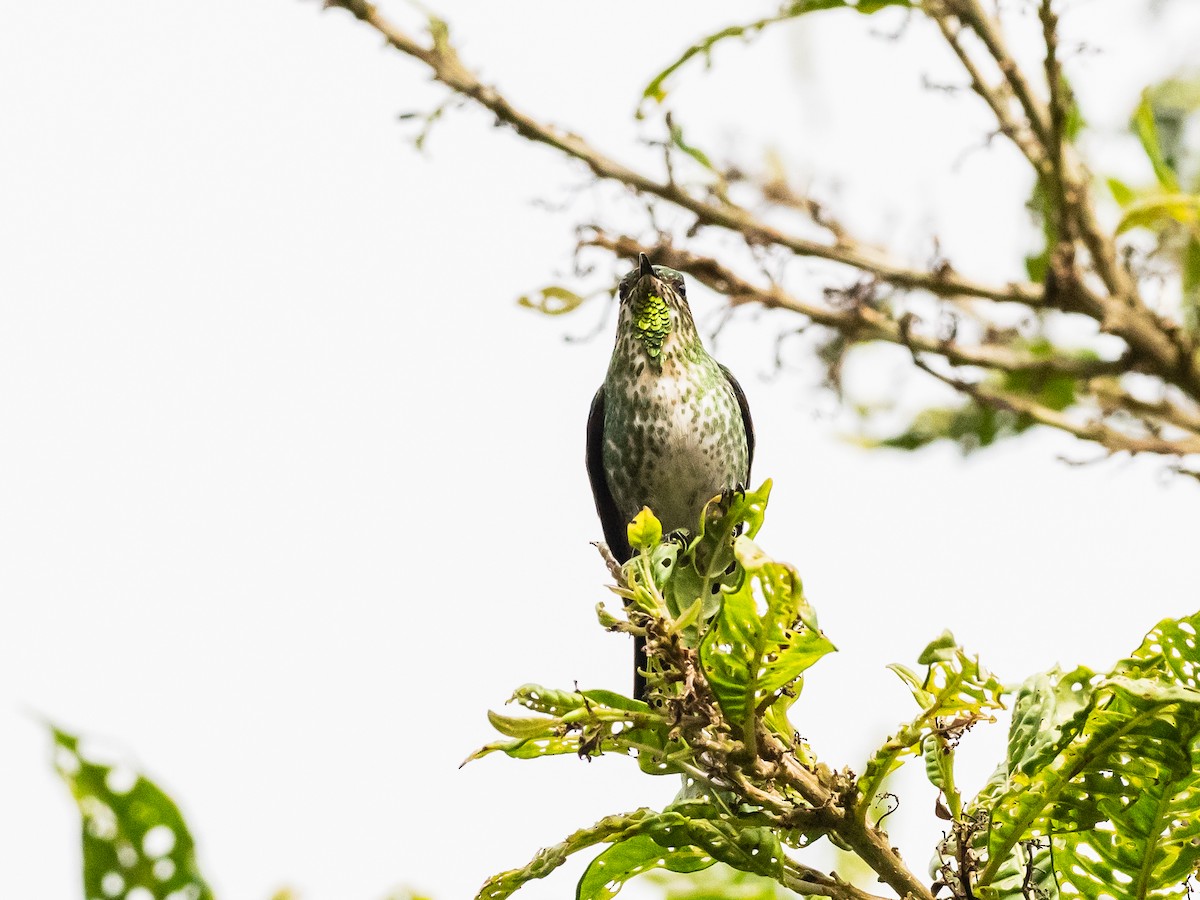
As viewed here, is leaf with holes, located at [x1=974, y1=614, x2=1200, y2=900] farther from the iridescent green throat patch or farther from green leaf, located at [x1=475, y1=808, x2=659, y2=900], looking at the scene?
the iridescent green throat patch

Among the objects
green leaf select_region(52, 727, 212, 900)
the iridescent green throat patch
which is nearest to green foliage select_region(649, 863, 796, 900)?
green leaf select_region(52, 727, 212, 900)

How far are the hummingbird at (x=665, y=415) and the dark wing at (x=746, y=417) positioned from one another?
0.06 meters

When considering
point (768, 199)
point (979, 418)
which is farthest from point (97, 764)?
point (979, 418)

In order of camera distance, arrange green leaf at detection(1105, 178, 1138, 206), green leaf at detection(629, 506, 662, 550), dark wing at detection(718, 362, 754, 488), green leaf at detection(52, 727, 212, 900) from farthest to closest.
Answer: dark wing at detection(718, 362, 754, 488), green leaf at detection(1105, 178, 1138, 206), green leaf at detection(629, 506, 662, 550), green leaf at detection(52, 727, 212, 900)

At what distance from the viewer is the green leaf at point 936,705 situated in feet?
7.72

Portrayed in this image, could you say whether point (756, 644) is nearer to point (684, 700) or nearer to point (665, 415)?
point (684, 700)

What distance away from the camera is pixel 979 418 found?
16.6ft

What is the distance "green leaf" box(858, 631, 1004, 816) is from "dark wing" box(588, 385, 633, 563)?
3012 mm

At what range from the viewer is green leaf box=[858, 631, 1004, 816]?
2354mm

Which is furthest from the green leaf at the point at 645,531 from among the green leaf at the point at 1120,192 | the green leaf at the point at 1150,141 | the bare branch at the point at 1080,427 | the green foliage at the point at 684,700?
the green leaf at the point at 1120,192

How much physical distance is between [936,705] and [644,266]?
256 centimetres

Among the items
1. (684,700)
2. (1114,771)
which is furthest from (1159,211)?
(684,700)

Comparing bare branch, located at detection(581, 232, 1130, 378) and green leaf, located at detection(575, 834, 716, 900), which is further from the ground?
bare branch, located at detection(581, 232, 1130, 378)

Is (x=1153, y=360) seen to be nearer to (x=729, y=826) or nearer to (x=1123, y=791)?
(x=1123, y=791)
